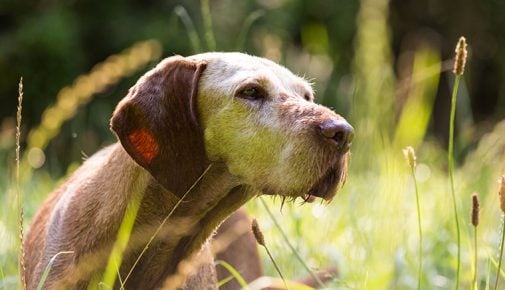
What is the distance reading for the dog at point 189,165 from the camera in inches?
137

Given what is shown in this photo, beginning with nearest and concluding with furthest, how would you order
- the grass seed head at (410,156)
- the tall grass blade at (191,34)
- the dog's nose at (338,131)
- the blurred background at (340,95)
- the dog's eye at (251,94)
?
the grass seed head at (410,156) → the dog's nose at (338,131) → the dog's eye at (251,94) → the tall grass blade at (191,34) → the blurred background at (340,95)

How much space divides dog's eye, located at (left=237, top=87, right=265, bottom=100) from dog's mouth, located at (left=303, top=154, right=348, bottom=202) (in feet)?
1.19

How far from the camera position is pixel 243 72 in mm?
3680

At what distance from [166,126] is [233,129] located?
222 millimetres

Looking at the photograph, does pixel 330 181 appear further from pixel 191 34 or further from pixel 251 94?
pixel 191 34

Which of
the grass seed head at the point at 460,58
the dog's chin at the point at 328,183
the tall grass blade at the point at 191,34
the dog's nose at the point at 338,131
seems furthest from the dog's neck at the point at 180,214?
the grass seed head at the point at 460,58

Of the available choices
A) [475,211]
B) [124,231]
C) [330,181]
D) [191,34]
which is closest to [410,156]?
[475,211]

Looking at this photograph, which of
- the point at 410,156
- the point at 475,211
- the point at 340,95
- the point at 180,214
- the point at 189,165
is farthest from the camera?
the point at 340,95

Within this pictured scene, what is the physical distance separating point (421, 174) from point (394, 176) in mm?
2694

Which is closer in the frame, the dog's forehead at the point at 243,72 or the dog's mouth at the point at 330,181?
the dog's mouth at the point at 330,181

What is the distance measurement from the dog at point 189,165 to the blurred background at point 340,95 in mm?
324

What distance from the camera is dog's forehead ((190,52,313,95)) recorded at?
366 centimetres

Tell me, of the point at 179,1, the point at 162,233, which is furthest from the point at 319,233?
the point at 179,1

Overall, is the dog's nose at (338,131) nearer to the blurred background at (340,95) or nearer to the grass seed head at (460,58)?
the blurred background at (340,95)
